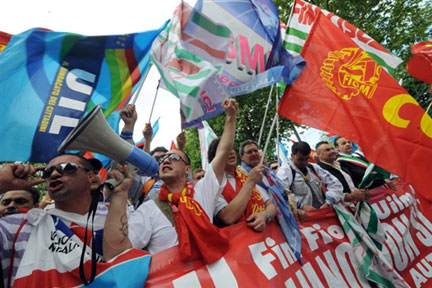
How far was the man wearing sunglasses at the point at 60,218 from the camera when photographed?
5.41 feet

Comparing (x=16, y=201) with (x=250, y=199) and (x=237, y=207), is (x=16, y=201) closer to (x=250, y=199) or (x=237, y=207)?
(x=237, y=207)

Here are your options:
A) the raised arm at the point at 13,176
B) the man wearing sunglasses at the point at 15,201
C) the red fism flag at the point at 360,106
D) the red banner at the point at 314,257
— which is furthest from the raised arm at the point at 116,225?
the red fism flag at the point at 360,106

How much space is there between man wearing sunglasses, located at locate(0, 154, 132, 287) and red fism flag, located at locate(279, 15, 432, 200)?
1997 mm

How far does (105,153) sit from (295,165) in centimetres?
250

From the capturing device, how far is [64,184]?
1875 mm

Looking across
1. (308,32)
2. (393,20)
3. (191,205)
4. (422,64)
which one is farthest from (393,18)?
(191,205)

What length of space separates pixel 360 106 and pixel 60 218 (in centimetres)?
277

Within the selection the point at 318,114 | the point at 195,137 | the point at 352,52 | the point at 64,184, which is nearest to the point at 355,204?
the point at 318,114

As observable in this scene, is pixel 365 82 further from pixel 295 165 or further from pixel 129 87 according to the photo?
pixel 129 87

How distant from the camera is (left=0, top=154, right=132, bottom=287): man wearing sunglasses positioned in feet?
5.41

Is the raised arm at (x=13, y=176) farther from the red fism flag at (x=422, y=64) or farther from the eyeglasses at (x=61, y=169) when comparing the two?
the red fism flag at (x=422, y=64)

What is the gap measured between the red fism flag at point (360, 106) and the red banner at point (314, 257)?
927mm

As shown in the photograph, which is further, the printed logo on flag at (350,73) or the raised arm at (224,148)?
the printed logo on flag at (350,73)

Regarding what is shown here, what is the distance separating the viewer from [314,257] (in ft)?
9.02
